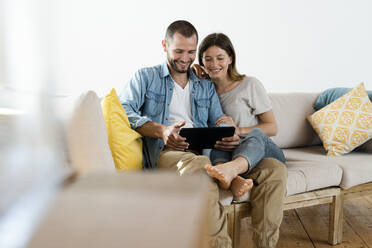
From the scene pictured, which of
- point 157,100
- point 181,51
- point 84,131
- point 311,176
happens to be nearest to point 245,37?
point 181,51

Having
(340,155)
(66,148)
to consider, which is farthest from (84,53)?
(340,155)

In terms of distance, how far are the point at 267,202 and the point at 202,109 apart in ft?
2.25

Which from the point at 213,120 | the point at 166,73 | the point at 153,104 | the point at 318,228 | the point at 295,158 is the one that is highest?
the point at 166,73

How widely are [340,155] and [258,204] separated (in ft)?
2.96

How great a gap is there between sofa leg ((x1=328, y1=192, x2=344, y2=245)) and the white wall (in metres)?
1.45

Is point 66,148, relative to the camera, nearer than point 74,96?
Yes

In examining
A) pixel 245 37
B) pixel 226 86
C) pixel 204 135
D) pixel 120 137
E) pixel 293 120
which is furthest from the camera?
pixel 245 37

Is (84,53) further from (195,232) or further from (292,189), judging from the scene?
(195,232)

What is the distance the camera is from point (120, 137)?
5.57 feet

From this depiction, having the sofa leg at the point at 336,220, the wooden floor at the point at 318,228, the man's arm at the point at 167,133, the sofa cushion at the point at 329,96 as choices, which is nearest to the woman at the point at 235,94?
the man's arm at the point at 167,133

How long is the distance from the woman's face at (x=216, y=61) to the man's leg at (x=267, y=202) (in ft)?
2.28

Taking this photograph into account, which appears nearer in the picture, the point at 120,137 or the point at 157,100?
the point at 120,137

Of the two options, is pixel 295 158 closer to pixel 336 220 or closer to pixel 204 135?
pixel 336 220

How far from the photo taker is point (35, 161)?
0.58 meters
